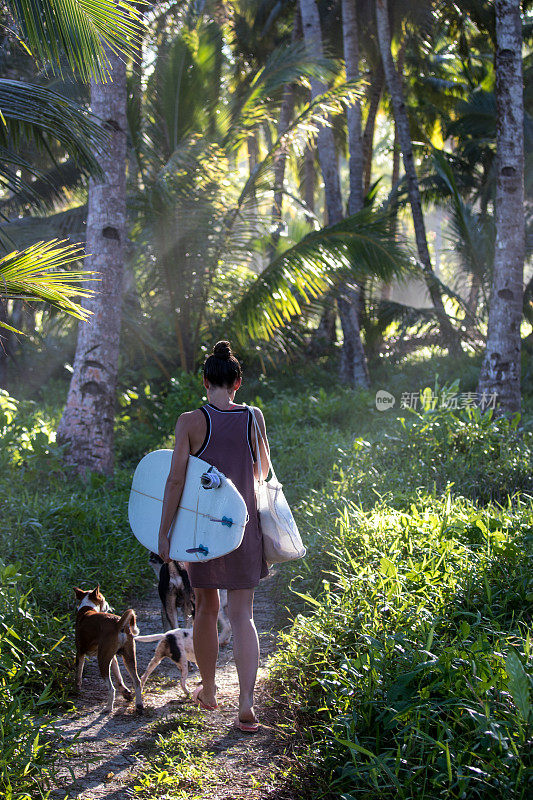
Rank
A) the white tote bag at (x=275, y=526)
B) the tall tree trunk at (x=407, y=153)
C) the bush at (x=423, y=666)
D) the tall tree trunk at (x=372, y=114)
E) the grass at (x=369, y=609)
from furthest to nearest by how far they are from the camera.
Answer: the tall tree trunk at (x=372, y=114) < the tall tree trunk at (x=407, y=153) < the white tote bag at (x=275, y=526) < the grass at (x=369, y=609) < the bush at (x=423, y=666)

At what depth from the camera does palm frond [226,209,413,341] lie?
8602 millimetres

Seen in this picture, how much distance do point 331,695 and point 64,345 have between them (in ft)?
44.7

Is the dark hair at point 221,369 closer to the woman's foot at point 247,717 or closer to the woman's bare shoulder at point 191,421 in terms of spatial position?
the woman's bare shoulder at point 191,421

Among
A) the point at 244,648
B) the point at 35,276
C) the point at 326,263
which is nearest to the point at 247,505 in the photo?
the point at 244,648

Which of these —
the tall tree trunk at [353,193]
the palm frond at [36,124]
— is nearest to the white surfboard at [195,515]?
the palm frond at [36,124]

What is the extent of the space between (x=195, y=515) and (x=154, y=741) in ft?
3.26

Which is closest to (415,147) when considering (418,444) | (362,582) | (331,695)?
(418,444)

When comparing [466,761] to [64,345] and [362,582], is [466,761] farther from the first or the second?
[64,345]

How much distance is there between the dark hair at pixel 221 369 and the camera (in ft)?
10.7

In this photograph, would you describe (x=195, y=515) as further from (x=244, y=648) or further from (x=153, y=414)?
(x=153, y=414)

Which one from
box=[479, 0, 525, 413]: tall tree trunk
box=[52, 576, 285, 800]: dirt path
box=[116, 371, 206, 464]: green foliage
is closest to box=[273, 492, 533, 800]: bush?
box=[52, 576, 285, 800]: dirt path

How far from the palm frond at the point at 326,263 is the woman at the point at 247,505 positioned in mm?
5372

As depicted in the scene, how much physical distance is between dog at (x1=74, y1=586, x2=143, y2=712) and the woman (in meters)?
0.35

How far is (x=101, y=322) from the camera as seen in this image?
7.23 metres
